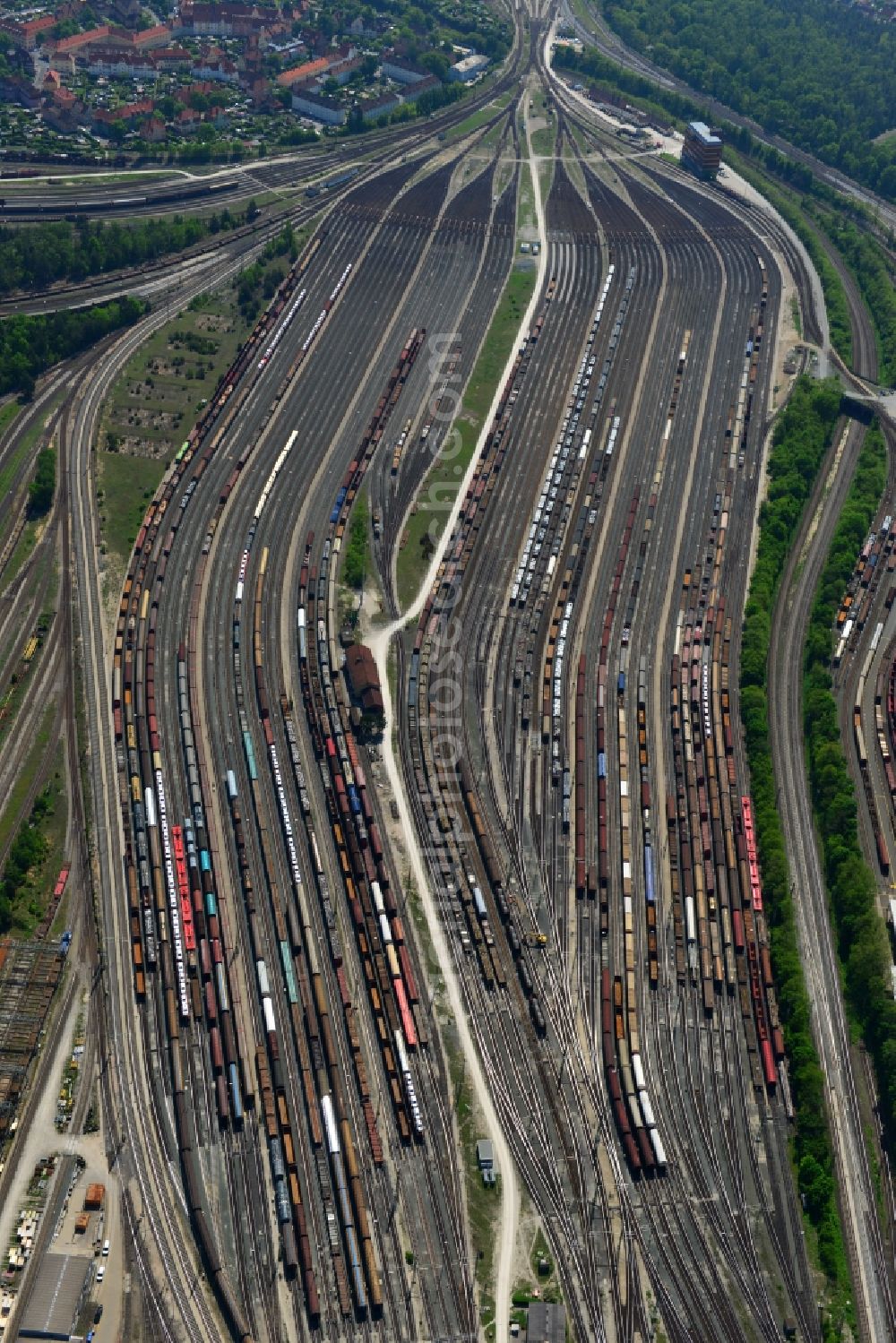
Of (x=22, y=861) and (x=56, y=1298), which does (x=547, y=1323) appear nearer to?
(x=56, y=1298)

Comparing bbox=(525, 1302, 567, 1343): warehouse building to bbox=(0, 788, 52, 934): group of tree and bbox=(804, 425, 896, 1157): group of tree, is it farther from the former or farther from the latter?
bbox=(0, 788, 52, 934): group of tree

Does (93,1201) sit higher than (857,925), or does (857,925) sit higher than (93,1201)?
(857,925)

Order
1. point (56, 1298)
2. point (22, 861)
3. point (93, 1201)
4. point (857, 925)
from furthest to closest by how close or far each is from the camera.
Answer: point (857, 925)
point (22, 861)
point (93, 1201)
point (56, 1298)

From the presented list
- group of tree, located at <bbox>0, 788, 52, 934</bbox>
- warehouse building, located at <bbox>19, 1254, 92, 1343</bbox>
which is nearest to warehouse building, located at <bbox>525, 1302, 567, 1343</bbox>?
warehouse building, located at <bbox>19, 1254, 92, 1343</bbox>

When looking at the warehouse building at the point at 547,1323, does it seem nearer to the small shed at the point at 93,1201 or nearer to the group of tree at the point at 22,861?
the small shed at the point at 93,1201

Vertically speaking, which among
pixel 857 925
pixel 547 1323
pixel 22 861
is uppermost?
pixel 857 925

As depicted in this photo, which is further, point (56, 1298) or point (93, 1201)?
point (93, 1201)

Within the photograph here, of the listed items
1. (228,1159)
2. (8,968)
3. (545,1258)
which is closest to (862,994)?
(545,1258)

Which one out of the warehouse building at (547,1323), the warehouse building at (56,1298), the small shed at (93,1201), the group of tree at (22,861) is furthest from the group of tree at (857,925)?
the group of tree at (22,861)

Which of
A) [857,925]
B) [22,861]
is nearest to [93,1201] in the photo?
[22,861]
